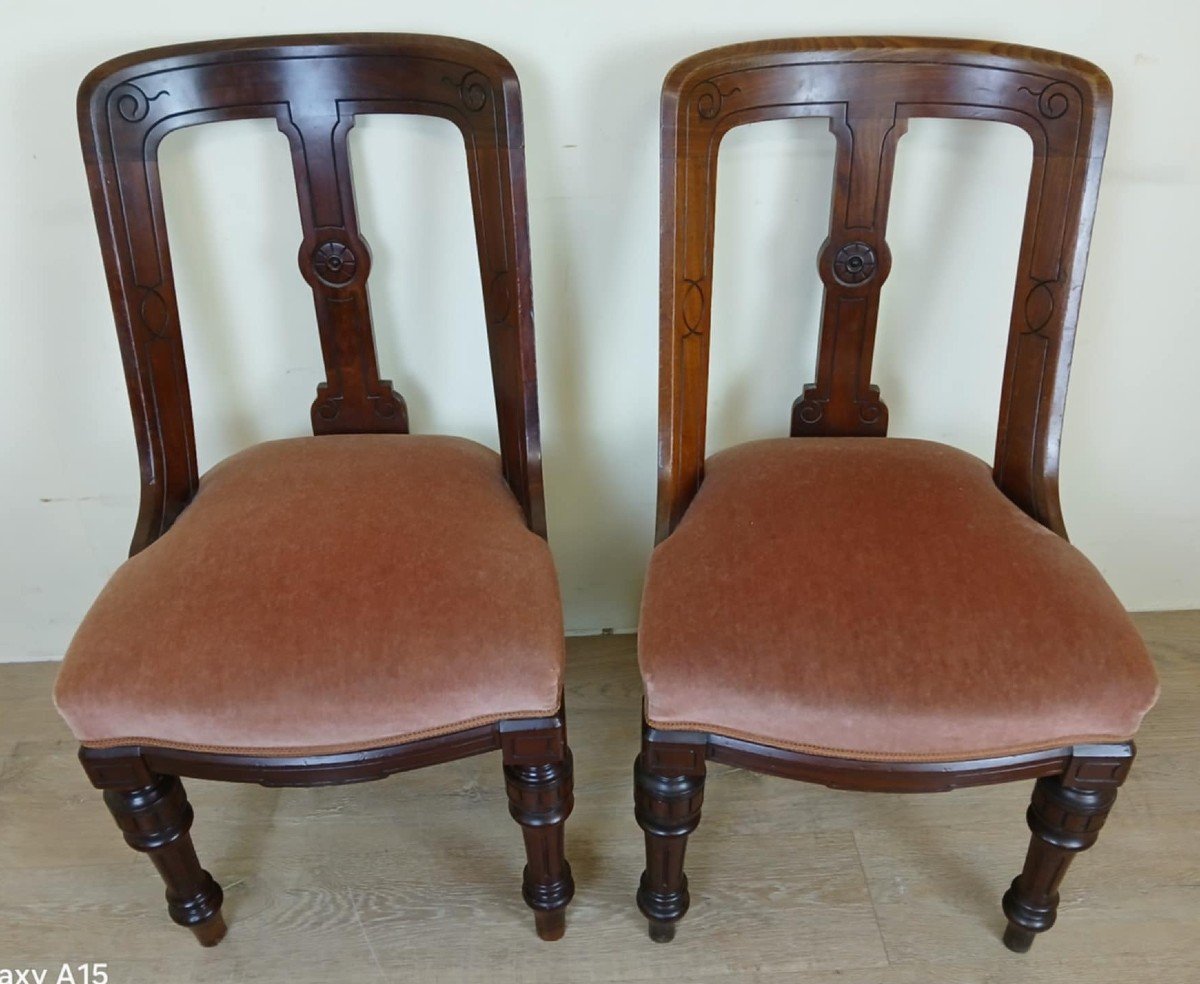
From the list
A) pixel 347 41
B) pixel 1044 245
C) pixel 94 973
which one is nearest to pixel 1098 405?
pixel 1044 245

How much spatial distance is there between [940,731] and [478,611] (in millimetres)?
437

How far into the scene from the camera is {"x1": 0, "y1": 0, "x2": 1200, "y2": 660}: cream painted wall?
1.10 meters

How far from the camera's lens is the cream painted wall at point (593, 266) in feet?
3.61

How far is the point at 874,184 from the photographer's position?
42.7 inches

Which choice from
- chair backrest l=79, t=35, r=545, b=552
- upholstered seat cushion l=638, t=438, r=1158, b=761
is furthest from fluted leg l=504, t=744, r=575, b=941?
chair backrest l=79, t=35, r=545, b=552

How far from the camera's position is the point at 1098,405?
1394mm

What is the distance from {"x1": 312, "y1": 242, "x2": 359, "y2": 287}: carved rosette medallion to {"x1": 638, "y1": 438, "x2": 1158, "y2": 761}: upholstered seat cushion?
0.51 metres

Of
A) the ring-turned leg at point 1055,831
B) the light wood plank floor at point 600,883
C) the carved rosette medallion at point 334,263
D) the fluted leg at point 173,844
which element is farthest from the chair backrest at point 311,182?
the ring-turned leg at point 1055,831

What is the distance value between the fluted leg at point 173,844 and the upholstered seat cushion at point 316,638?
10 centimetres

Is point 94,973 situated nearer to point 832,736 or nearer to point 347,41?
point 832,736

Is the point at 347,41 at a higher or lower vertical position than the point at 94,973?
higher

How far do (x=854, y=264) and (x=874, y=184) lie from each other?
91 mm

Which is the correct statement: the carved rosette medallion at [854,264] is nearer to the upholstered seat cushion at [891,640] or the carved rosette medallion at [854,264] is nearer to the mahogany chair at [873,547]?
the mahogany chair at [873,547]

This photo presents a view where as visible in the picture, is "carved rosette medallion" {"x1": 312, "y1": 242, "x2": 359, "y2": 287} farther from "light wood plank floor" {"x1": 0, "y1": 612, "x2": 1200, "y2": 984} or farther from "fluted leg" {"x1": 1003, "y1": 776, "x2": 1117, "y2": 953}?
A: "fluted leg" {"x1": 1003, "y1": 776, "x2": 1117, "y2": 953}
